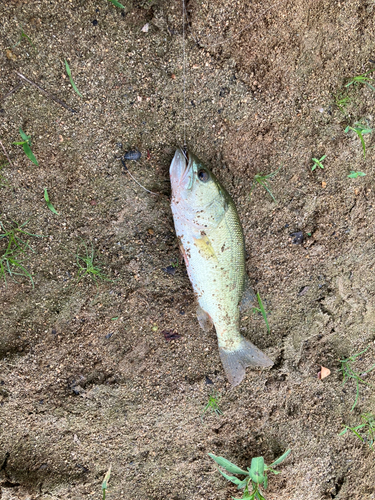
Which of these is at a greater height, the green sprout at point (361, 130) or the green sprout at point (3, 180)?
the green sprout at point (361, 130)

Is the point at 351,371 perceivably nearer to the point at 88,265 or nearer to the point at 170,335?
the point at 170,335

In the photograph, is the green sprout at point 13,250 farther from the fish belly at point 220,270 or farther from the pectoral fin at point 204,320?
the pectoral fin at point 204,320

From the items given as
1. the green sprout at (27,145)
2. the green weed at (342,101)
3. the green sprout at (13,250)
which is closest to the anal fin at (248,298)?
the green weed at (342,101)

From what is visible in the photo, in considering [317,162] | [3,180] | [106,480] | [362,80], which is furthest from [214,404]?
[362,80]

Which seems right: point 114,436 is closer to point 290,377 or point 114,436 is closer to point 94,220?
point 290,377

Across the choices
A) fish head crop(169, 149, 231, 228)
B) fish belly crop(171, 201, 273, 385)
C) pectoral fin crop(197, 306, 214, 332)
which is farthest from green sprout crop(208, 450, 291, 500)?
fish head crop(169, 149, 231, 228)
